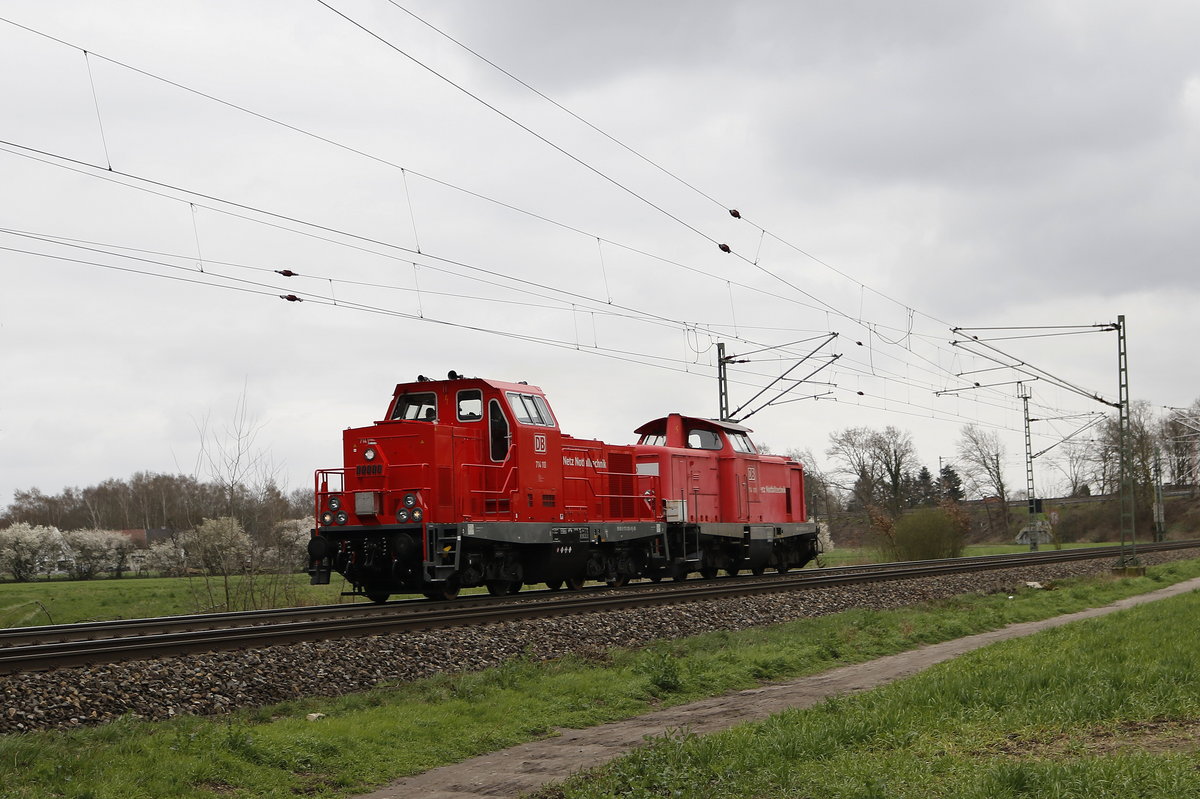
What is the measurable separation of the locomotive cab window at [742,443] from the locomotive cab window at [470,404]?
9.51 meters

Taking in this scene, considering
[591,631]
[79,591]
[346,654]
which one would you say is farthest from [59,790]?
[79,591]

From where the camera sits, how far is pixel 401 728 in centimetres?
862

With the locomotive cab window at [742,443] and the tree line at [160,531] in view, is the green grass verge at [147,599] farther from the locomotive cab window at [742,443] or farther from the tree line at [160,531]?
the locomotive cab window at [742,443]

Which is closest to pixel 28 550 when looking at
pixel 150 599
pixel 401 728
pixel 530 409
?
pixel 150 599

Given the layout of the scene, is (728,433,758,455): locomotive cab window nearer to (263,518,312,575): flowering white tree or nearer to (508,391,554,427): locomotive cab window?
(508,391,554,427): locomotive cab window

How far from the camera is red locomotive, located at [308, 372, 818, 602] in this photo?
17266 millimetres

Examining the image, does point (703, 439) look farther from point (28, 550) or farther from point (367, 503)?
point (28, 550)

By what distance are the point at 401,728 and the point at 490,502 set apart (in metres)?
10.1

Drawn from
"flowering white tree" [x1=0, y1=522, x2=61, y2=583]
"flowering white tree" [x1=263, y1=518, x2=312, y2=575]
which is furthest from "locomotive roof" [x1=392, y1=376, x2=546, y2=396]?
"flowering white tree" [x1=0, y1=522, x2=61, y2=583]

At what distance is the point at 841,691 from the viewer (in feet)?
35.6

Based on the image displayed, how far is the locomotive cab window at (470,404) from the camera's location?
19.1m

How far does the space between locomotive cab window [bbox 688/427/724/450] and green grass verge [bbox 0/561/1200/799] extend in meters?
11.7

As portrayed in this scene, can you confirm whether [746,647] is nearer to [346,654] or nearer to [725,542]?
[346,654]

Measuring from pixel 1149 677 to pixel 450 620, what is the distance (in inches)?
333
